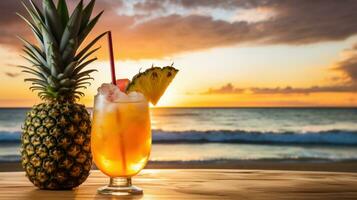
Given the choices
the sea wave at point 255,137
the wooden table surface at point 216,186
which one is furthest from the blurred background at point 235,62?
the wooden table surface at point 216,186

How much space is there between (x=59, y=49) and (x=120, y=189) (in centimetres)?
49

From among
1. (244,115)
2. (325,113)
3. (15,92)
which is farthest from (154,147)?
(325,113)

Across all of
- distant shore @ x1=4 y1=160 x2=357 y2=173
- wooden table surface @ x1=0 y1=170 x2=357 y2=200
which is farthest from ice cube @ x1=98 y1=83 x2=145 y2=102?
distant shore @ x1=4 y1=160 x2=357 y2=173

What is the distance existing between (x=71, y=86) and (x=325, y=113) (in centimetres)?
1446

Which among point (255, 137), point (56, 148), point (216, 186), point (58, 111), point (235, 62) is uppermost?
→ point (235, 62)

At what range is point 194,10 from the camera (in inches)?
497

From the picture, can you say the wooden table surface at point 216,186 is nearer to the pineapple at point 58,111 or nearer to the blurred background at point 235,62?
the pineapple at point 58,111

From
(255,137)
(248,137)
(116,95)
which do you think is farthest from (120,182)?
(255,137)

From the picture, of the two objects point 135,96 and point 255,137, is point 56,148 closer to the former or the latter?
point 135,96

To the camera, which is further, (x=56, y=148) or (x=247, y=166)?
(x=247, y=166)

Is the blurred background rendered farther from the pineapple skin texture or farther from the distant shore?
the pineapple skin texture

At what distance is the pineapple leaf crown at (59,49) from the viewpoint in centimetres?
191

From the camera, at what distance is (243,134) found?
12.9m

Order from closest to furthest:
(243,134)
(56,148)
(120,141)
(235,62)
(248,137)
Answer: (120,141) → (56,148) → (235,62) → (248,137) → (243,134)
